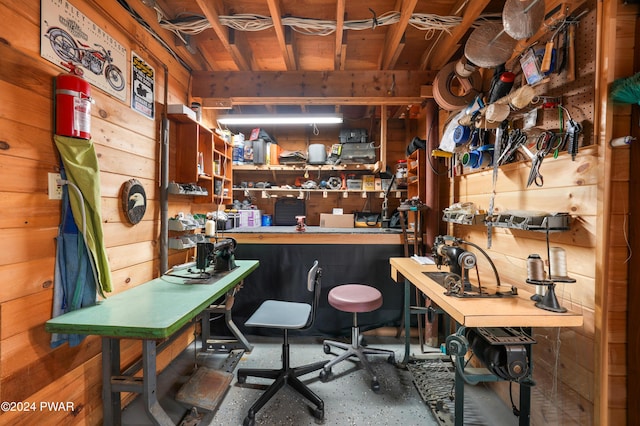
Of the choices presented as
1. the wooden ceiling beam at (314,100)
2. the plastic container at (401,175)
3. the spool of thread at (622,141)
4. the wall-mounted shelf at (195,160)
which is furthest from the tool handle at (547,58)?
the wall-mounted shelf at (195,160)

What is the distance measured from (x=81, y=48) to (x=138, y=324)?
158 centimetres

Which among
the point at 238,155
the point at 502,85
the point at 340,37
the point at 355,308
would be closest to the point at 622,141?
the point at 502,85

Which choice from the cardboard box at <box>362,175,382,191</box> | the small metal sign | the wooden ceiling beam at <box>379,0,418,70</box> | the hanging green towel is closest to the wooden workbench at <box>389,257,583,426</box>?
the hanging green towel

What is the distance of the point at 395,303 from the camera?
2.79m

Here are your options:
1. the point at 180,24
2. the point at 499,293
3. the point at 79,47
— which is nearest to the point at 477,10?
the point at 499,293

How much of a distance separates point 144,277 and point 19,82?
1.37m

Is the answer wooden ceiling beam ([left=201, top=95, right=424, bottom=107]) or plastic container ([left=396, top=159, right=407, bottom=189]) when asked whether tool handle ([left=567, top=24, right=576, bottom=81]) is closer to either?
wooden ceiling beam ([left=201, top=95, right=424, bottom=107])

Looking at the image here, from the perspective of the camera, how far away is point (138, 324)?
113 cm

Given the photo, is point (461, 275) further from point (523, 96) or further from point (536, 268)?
point (523, 96)

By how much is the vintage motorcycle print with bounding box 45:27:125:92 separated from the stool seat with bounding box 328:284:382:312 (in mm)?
2247

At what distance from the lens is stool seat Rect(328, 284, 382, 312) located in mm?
2113

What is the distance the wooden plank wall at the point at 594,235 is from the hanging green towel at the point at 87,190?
8.11 feet

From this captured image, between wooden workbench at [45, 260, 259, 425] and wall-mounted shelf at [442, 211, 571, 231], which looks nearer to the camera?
wooden workbench at [45, 260, 259, 425]

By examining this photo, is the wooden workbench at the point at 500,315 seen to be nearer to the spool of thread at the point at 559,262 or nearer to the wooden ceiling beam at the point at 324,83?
the spool of thread at the point at 559,262
